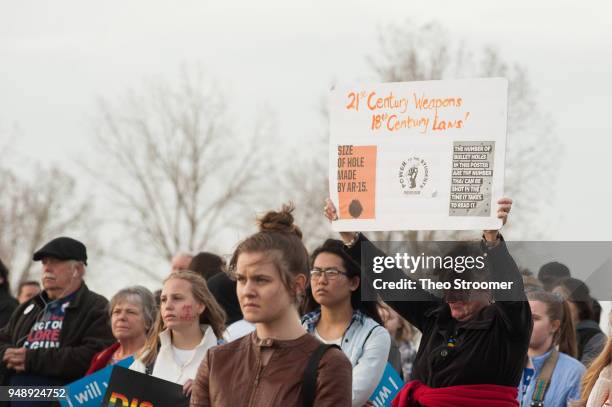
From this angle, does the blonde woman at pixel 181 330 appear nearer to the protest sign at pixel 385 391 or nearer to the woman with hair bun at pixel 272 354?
the protest sign at pixel 385 391

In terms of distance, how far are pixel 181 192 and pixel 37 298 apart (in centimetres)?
2373

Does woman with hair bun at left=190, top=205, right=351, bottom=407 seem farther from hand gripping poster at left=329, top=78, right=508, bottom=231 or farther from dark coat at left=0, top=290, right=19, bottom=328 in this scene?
dark coat at left=0, top=290, right=19, bottom=328

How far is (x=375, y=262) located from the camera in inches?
261

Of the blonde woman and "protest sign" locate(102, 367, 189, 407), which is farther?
the blonde woman

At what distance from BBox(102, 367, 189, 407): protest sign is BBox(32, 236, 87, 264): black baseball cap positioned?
3100mm

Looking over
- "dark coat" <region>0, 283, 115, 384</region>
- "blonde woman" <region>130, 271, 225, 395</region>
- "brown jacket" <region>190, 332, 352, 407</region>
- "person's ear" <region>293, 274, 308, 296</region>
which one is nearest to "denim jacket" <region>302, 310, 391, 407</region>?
"blonde woman" <region>130, 271, 225, 395</region>

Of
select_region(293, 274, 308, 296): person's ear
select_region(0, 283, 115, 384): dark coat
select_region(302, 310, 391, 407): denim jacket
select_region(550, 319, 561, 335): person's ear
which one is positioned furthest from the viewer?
select_region(0, 283, 115, 384): dark coat

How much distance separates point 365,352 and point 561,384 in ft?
4.57

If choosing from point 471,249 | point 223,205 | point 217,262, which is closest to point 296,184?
point 223,205

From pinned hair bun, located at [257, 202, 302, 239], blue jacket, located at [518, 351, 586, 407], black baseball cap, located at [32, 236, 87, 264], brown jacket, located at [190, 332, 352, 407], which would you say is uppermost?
pinned hair bun, located at [257, 202, 302, 239]

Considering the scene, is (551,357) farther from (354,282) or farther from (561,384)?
(354,282)

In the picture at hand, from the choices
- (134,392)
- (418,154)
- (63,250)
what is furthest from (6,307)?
(418,154)

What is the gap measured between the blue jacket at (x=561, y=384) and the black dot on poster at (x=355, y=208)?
2272mm

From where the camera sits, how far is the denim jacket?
7.33m
